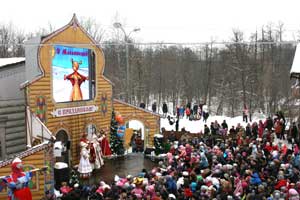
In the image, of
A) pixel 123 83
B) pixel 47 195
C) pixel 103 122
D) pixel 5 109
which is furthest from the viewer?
pixel 123 83

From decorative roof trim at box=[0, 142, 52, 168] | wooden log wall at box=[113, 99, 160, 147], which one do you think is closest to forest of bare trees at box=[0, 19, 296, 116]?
wooden log wall at box=[113, 99, 160, 147]

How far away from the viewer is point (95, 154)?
64.4ft

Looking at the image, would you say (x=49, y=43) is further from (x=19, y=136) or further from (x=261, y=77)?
(x=261, y=77)

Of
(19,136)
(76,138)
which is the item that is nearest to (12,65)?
(19,136)

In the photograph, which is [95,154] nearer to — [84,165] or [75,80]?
[84,165]

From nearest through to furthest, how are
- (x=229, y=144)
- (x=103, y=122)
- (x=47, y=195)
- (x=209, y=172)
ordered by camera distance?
(x=47, y=195) < (x=209, y=172) < (x=229, y=144) < (x=103, y=122)

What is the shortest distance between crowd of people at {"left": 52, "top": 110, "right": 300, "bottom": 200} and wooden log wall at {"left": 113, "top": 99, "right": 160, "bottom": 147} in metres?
4.36

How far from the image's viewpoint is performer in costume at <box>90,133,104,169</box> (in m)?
19.5

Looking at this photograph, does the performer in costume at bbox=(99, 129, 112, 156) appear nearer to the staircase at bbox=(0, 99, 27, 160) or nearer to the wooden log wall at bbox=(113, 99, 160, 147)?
the wooden log wall at bbox=(113, 99, 160, 147)

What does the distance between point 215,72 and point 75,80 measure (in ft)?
110

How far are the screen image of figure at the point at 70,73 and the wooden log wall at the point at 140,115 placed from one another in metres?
2.97

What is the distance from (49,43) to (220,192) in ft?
33.9

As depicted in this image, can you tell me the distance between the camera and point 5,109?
17656 millimetres

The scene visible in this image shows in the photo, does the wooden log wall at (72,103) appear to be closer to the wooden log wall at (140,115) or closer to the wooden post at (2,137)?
the wooden log wall at (140,115)
